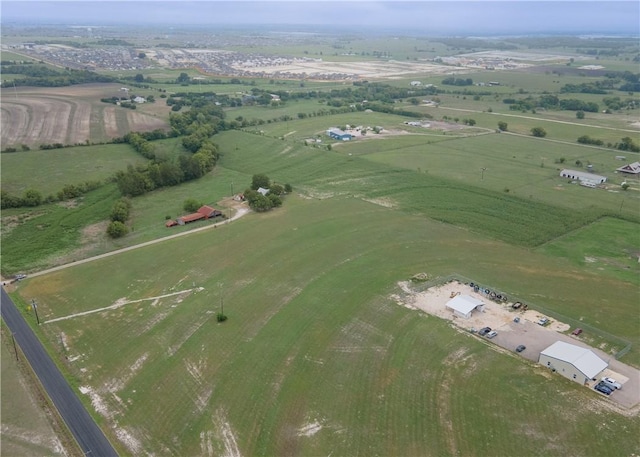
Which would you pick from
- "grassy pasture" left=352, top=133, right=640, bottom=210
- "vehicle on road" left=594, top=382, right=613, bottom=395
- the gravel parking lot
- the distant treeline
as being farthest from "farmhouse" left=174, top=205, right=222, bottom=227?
the distant treeline

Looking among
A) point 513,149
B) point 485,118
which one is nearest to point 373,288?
point 513,149

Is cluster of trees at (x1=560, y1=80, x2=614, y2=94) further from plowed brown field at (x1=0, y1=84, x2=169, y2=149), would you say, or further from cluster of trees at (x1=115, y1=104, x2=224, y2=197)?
plowed brown field at (x1=0, y1=84, x2=169, y2=149)

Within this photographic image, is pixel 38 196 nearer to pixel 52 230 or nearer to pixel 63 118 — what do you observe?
pixel 52 230

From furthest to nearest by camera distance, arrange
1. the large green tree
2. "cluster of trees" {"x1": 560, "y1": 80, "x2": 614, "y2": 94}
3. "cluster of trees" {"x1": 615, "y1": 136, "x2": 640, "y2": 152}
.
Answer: "cluster of trees" {"x1": 560, "y1": 80, "x2": 614, "y2": 94}
"cluster of trees" {"x1": 615, "y1": 136, "x2": 640, "y2": 152}
the large green tree

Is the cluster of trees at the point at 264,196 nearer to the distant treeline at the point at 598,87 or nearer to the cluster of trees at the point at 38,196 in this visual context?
the cluster of trees at the point at 38,196

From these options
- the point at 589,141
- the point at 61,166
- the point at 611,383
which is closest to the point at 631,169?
the point at 589,141

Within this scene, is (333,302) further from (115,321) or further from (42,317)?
(42,317)
